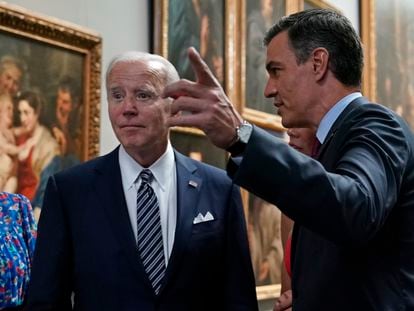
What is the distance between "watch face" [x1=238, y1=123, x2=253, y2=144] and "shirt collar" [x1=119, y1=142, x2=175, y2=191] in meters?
1.54

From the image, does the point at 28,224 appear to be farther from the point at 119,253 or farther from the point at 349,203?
the point at 349,203

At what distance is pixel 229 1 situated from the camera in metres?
6.32

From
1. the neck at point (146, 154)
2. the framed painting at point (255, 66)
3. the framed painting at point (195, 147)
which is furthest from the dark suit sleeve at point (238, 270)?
the framed painting at point (255, 66)

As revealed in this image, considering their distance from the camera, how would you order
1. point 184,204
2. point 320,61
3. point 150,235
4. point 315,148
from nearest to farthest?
point 320,61 < point 150,235 < point 184,204 < point 315,148

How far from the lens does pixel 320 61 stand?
253 cm

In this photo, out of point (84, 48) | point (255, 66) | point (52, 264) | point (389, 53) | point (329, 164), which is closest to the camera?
point (329, 164)

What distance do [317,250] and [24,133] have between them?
241 cm

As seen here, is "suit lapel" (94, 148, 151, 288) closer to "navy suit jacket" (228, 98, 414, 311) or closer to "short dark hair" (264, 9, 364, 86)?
"navy suit jacket" (228, 98, 414, 311)

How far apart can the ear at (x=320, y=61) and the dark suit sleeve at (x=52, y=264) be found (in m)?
1.50

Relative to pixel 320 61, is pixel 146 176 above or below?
below

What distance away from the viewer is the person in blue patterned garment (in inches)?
137

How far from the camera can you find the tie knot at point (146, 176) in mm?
3473

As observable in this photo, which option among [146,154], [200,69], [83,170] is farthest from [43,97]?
[200,69]

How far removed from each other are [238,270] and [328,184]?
1.58 m
